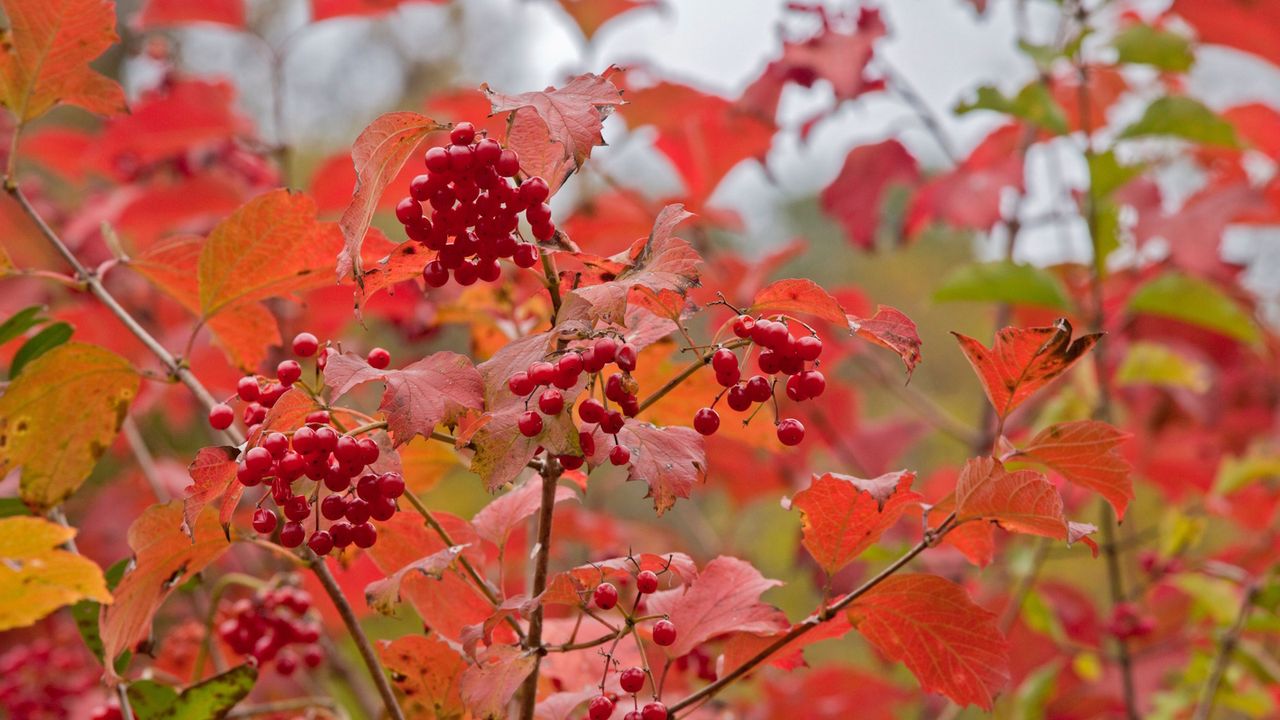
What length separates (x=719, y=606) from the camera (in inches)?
36.5

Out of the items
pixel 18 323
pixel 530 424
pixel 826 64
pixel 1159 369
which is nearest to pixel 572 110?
pixel 530 424

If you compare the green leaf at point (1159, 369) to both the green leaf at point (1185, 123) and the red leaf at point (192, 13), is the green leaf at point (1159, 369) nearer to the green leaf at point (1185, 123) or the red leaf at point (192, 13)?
the green leaf at point (1185, 123)

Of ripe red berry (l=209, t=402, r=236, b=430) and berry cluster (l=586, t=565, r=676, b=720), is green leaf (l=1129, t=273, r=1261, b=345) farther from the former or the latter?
ripe red berry (l=209, t=402, r=236, b=430)

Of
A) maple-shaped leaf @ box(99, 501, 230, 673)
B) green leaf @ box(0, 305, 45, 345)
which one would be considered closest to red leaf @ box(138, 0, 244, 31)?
green leaf @ box(0, 305, 45, 345)

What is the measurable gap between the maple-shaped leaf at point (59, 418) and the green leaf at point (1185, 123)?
5.21 feet

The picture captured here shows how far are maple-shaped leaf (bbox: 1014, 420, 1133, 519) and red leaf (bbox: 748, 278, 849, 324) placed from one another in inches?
8.6

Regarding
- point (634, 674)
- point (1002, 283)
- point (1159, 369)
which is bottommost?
point (1159, 369)

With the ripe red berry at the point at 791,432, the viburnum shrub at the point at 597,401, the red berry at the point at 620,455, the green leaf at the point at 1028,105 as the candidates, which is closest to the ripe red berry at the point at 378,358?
the viburnum shrub at the point at 597,401

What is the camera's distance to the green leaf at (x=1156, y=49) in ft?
6.03

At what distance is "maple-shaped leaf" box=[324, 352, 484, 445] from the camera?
0.75 m

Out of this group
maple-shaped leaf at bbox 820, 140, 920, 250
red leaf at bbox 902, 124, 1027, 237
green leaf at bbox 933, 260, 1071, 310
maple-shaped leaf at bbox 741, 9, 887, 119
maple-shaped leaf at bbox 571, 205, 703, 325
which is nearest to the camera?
maple-shaped leaf at bbox 571, 205, 703, 325

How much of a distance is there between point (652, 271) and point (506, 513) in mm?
331

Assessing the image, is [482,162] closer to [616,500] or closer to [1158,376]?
[1158,376]

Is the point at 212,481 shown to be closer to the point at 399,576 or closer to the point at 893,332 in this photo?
the point at 399,576
